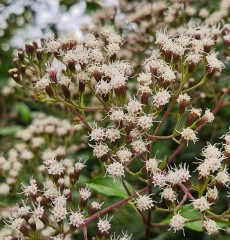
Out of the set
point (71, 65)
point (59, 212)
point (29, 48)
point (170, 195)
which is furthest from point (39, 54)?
point (170, 195)

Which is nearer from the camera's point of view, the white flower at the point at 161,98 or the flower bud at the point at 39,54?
the white flower at the point at 161,98

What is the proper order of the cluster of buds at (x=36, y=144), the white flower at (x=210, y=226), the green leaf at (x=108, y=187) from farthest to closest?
1. the cluster of buds at (x=36, y=144)
2. the green leaf at (x=108, y=187)
3. the white flower at (x=210, y=226)

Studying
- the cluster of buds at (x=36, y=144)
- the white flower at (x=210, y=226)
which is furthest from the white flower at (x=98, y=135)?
the cluster of buds at (x=36, y=144)

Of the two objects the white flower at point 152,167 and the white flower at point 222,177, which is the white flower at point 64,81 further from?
the white flower at point 222,177

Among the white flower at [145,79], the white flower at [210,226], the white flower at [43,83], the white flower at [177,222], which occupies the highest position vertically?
the white flower at [43,83]

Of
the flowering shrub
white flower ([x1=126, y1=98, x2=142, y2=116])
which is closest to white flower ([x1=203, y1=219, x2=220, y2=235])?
the flowering shrub

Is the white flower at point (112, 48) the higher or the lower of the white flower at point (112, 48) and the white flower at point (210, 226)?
the higher

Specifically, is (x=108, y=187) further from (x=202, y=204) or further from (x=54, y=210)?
(x=202, y=204)

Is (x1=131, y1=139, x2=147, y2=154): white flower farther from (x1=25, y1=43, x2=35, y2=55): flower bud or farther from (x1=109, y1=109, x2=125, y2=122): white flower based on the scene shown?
(x1=25, y1=43, x2=35, y2=55): flower bud

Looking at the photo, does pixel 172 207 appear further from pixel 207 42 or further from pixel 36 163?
pixel 36 163
